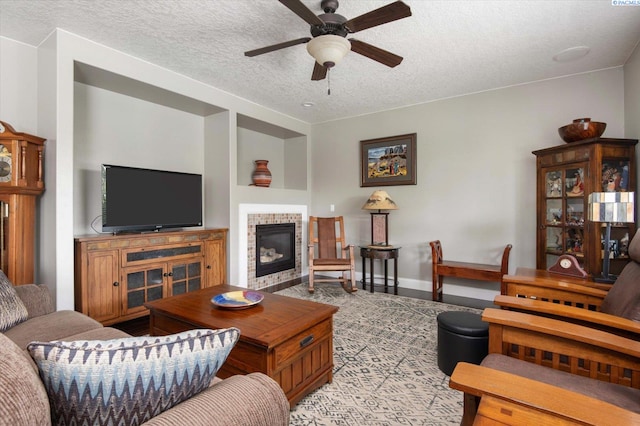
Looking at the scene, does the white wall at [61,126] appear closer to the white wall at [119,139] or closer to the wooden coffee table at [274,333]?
the white wall at [119,139]

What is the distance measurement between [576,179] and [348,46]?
8.06ft

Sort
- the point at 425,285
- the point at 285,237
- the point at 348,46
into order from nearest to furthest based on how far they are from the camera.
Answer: the point at 348,46 < the point at 425,285 < the point at 285,237

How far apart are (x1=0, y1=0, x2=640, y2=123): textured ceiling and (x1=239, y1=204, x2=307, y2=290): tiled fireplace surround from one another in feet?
5.36

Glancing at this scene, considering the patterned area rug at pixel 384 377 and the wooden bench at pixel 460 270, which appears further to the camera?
the wooden bench at pixel 460 270

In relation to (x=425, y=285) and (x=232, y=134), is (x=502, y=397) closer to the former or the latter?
(x=425, y=285)

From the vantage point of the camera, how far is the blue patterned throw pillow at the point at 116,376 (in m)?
0.70

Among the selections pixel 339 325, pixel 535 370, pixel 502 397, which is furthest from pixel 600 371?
pixel 339 325

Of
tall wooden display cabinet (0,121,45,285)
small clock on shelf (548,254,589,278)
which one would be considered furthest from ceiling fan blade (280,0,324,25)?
small clock on shelf (548,254,589,278)

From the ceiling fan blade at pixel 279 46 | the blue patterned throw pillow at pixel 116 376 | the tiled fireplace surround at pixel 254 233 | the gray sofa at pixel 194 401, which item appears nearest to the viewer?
the gray sofa at pixel 194 401

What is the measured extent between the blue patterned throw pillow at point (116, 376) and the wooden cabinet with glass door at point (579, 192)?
10.8 ft

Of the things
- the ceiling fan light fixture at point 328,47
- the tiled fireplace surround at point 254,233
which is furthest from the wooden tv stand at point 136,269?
the ceiling fan light fixture at point 328,47

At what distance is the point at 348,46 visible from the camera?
2.17 metres

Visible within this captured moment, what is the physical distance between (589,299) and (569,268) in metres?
0.55

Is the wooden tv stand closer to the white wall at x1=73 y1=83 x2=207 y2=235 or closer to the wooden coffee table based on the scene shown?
the white wall at x1=73 y1=83 x2=207 y2=235
